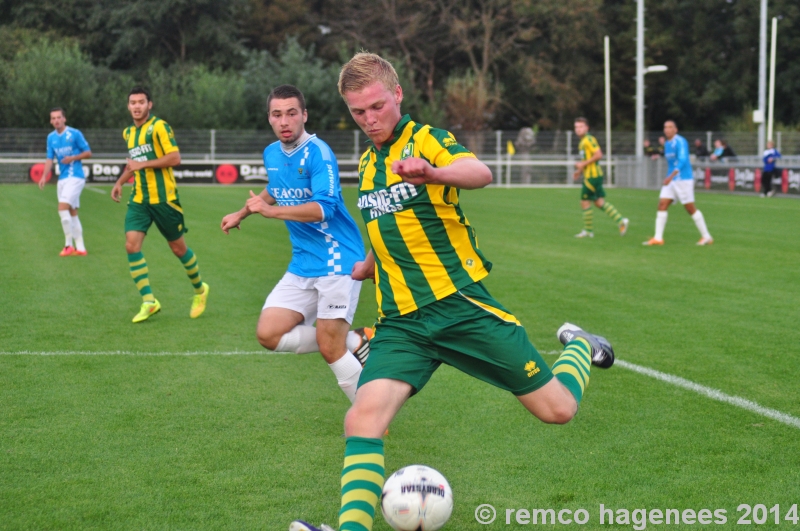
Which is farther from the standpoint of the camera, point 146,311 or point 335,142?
point 335,142

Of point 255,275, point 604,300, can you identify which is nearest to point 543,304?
point 604,300

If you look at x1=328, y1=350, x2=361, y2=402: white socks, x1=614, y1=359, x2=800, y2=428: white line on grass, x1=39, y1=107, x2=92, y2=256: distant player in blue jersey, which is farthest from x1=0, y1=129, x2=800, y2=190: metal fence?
x1=328, y1=350, x2=361, y2=402: white socks

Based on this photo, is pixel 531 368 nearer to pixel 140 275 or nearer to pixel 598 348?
pixel 598 348

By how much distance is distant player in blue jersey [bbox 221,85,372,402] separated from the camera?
18.2 feet

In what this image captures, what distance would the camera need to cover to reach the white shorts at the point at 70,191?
14.4 meters

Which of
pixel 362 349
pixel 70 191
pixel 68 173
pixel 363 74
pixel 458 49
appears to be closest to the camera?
pixel 363 74

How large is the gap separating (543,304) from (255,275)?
14.1 feet

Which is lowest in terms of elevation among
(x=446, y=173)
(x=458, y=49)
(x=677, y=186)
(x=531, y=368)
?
(x=531, y=368)

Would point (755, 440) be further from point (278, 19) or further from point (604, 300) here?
point (278, 19)

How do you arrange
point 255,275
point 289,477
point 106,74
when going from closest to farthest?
point 289,477 → point 255,275 → point 106,74

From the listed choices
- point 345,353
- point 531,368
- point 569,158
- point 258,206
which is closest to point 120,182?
point 345,353

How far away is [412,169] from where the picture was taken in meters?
3.39

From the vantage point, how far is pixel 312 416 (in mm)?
5746

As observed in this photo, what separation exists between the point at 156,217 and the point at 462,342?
6025 mm
